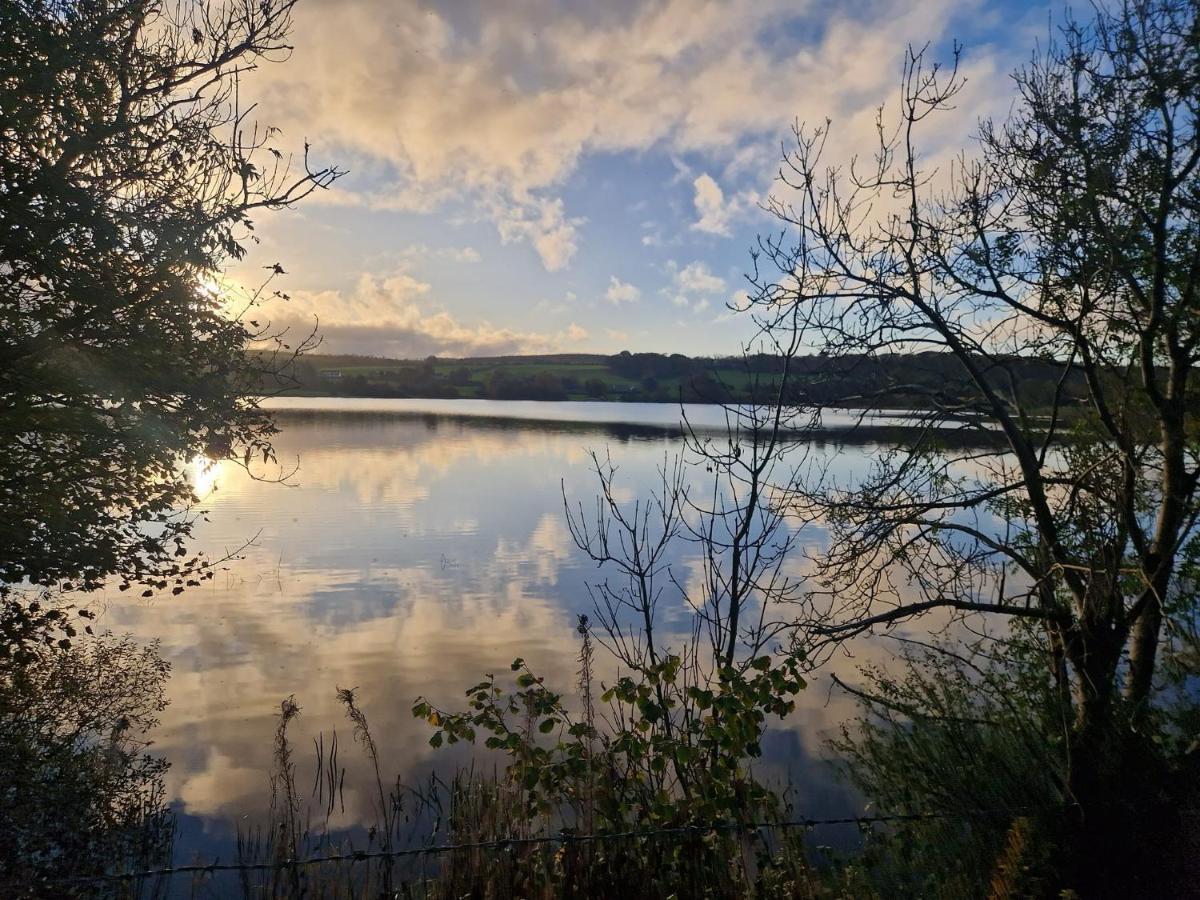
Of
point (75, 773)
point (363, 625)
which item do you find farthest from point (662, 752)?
point (363, 625)

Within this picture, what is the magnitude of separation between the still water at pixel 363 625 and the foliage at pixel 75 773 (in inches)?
13.0

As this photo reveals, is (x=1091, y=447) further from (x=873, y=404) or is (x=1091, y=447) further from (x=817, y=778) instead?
(x=817, y=778)

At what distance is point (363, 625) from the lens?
44.3 feet

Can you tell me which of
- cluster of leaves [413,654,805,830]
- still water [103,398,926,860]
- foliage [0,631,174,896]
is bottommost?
still water [103,398,926,860]

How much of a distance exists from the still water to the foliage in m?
0.33

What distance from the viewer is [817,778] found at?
8375 millimetres

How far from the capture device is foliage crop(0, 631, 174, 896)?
19.2 ft

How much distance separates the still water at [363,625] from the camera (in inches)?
325

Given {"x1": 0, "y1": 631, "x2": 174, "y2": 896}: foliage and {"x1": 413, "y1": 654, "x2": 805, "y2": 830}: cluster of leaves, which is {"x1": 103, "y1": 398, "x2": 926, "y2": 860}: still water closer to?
{"x1": 0, "y1": 631, "x2": 174, "y2": 896}: foliage

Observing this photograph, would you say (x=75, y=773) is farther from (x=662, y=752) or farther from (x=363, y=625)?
(x=363, y=625)

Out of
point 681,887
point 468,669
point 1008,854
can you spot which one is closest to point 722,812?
point 681,887

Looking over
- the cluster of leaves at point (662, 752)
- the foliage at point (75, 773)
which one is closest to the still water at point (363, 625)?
the foliage at point (75, 773)

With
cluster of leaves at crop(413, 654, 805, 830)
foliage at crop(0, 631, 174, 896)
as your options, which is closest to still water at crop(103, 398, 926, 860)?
foliage at crop(0, 631, 174, 896)

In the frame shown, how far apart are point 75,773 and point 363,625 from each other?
647cm
